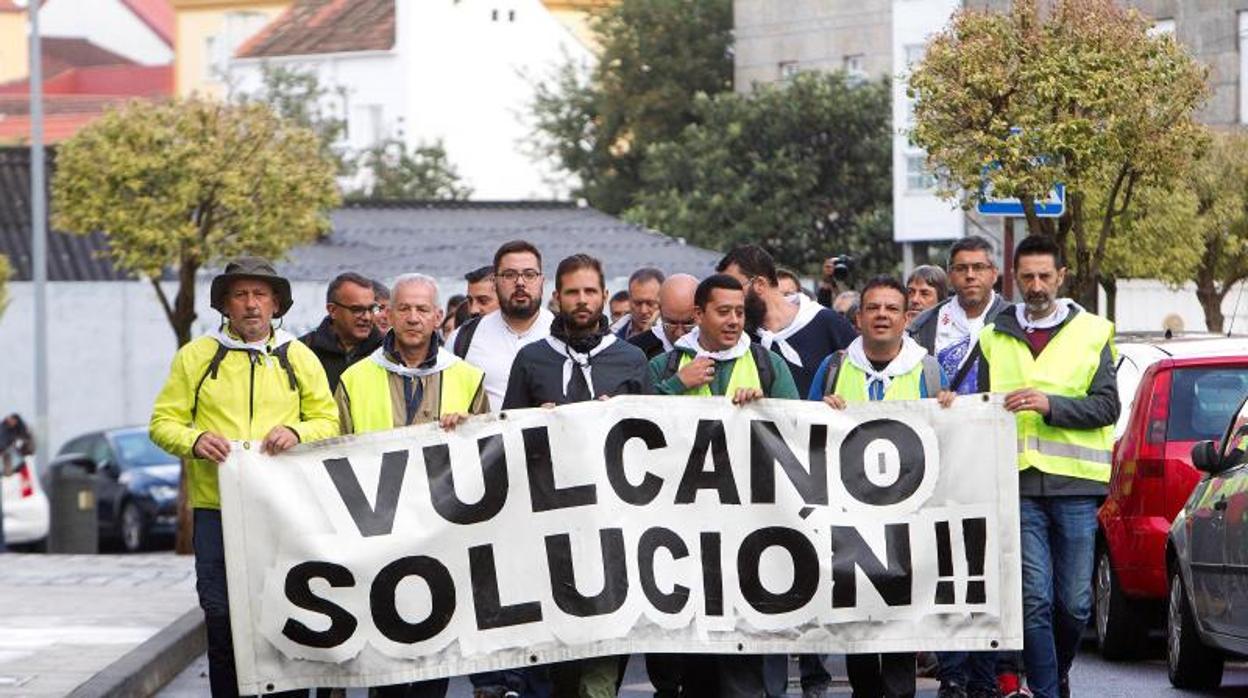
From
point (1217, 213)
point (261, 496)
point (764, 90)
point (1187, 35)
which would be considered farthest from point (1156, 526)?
point (764, 90)

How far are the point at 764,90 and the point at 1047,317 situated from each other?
175 ft

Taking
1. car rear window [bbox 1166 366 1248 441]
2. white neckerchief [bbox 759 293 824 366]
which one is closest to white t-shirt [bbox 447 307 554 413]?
white neckerchief [bbox 759 293 824 366]

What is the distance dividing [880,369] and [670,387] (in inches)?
33.9

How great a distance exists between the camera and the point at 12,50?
11806cm

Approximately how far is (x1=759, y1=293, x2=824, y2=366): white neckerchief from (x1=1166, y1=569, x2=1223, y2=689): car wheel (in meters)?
2.18

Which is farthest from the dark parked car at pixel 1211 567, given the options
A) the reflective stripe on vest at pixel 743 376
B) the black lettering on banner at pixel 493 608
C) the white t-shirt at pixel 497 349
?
the black lettering on banner at pixel 493 608

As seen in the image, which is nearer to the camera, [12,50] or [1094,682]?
[1094,682]

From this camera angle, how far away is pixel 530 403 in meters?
11.2

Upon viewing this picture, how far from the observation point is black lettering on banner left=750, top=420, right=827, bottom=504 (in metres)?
11.1

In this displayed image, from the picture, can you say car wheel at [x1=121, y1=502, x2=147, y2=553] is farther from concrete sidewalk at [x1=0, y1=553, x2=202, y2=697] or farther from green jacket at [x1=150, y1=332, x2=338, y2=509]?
green jacket at [x1=150, y1=332, x2=338, y2=509]

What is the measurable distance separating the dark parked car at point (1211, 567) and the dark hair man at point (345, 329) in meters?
3.67

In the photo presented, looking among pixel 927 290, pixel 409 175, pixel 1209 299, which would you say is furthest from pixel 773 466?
pixel 409 175

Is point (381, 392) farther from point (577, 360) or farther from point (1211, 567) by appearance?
point (1211, 567)

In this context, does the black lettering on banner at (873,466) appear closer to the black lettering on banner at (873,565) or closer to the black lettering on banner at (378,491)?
the black lettering on banner at (873,565)
